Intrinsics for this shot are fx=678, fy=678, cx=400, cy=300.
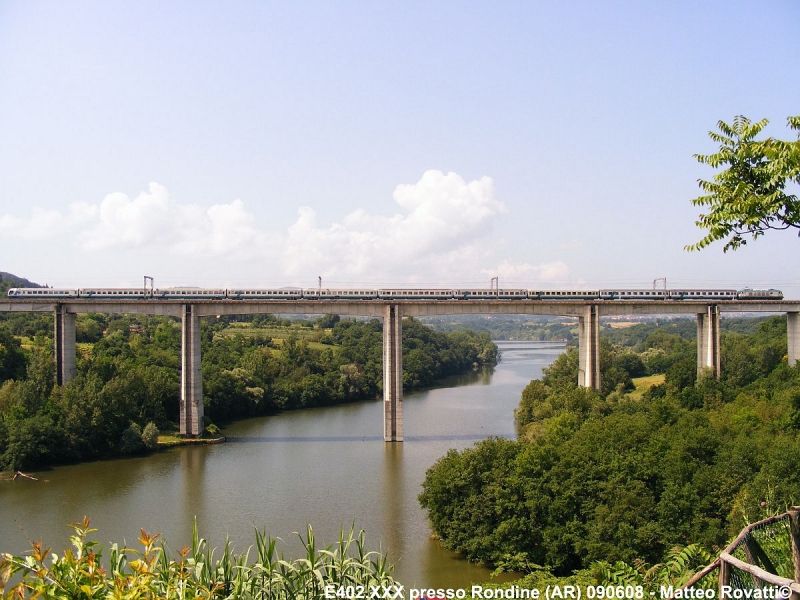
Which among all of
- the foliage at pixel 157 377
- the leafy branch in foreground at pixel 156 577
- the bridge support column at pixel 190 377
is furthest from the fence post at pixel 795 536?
the bridge support column at pixel 190 377

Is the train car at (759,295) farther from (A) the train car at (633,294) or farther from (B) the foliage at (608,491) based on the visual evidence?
(B) the foliage at (608,491)

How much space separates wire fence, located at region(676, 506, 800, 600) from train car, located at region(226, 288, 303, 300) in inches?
1302

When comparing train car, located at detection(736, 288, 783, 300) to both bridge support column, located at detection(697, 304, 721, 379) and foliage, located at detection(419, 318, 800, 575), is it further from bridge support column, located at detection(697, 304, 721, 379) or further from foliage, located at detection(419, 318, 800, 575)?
foliage, located at detection(419, 318, 800, 575)

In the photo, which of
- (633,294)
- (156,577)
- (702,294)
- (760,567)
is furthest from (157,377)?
(760,567)

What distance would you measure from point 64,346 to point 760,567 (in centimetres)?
3846

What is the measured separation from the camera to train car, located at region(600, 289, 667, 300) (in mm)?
39531

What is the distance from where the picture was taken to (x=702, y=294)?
40.6 m

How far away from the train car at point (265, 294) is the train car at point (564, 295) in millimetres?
13558

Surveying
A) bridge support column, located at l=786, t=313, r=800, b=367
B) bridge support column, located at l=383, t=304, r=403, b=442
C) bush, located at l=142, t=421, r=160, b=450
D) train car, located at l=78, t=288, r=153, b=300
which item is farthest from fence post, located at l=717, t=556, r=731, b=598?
bridge support column, located at l=786, t=313, r=800, b=367

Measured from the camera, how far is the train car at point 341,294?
1503 inches

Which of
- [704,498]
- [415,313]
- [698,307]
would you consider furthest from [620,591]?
[698,307]

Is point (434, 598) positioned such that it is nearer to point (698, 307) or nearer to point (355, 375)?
point (698, 307)

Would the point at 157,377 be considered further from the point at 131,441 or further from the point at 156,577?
the point at 156,577

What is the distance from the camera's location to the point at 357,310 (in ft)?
125
